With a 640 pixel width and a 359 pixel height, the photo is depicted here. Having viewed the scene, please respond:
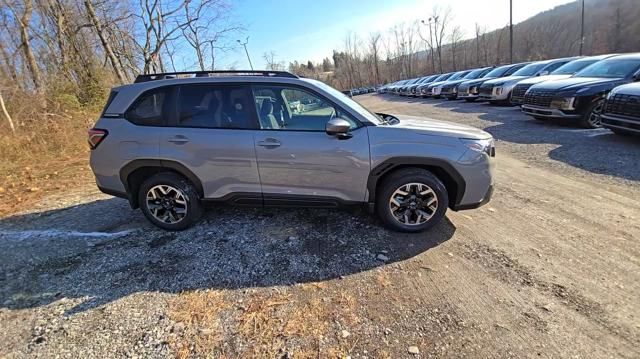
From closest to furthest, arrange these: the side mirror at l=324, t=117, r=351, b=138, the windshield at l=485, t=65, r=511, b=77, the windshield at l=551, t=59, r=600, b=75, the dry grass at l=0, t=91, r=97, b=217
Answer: the side mirror at l=324, t=117, r=351, b=138 → the dry grass at l=0, t=91, r=97, b=217 → the windshield at l=551, t=59, r=600, b=75 → the windshield at l=485, t=65, r=511, b=77

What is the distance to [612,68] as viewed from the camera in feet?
26.8

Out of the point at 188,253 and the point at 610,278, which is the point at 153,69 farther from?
the point at 610,278

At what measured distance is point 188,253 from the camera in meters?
3.41

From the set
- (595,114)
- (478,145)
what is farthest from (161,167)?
(595,114)

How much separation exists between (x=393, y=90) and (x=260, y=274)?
33.5 meters

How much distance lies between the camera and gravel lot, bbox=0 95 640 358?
2.21 meters

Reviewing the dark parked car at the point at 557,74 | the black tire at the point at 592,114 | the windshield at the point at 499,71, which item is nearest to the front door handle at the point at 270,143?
the black tire at the point at 592,114

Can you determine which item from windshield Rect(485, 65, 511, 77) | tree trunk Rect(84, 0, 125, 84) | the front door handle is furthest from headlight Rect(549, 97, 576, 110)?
tree trunk Rect(84, 0, 125, 84)

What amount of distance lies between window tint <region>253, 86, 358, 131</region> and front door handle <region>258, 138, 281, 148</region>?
161mm

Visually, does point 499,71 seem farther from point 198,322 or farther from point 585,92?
point 198,322

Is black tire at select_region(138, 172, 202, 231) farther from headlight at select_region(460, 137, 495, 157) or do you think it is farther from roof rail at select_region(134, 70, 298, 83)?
headlight at select_region(460, 137, 495, 157)

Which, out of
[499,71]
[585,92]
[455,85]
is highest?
[499,71]

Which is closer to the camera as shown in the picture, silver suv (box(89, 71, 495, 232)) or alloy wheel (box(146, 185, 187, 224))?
silver suv (box(89, 71, 495, 232))

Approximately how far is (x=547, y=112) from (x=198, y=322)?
9.37 metres
